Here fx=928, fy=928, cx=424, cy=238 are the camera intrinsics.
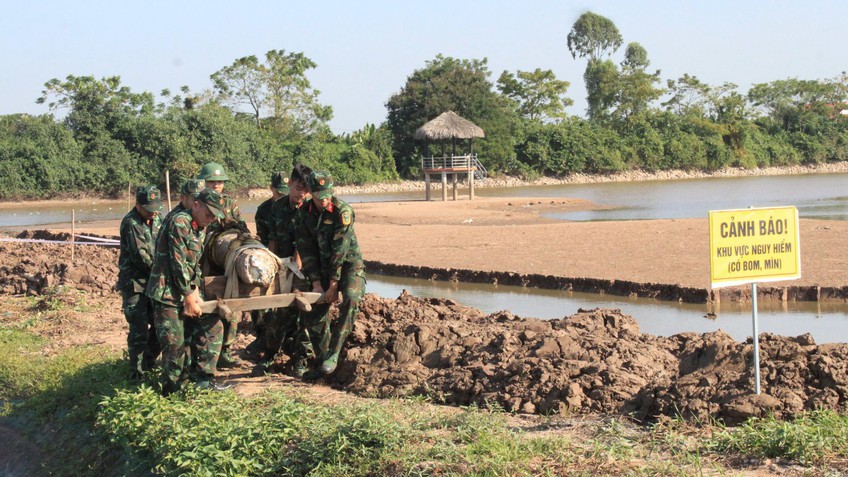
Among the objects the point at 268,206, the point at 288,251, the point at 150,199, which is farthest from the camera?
the point at 268,206

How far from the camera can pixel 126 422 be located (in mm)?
6242

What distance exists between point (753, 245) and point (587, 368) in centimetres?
138

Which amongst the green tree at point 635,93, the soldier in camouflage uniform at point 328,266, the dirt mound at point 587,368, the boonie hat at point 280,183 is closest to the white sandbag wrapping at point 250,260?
the soldier in camouflage uniform at point 328,266

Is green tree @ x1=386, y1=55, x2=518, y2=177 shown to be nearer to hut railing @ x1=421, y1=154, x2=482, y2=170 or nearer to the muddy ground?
hut railing @ x1=421, y1=154, x2=482, y2=170

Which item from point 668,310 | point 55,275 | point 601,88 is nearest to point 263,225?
point 55,275

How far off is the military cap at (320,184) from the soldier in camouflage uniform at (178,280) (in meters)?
0.80

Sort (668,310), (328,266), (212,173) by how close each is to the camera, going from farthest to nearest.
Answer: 1. (668,310)
2. (212,173)
3. (328,266)

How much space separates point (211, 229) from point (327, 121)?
50391 millimetres

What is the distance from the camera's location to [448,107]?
2147 inches

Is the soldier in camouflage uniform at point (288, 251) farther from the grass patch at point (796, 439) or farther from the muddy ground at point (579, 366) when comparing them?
the grass patch at point (796, 439)

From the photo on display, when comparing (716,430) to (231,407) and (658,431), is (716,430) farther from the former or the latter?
(231,407)

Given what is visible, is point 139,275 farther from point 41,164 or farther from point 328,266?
point 41,164

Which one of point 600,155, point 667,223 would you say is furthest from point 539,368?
point 600,155

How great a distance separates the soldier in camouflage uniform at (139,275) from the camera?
7.36 m
